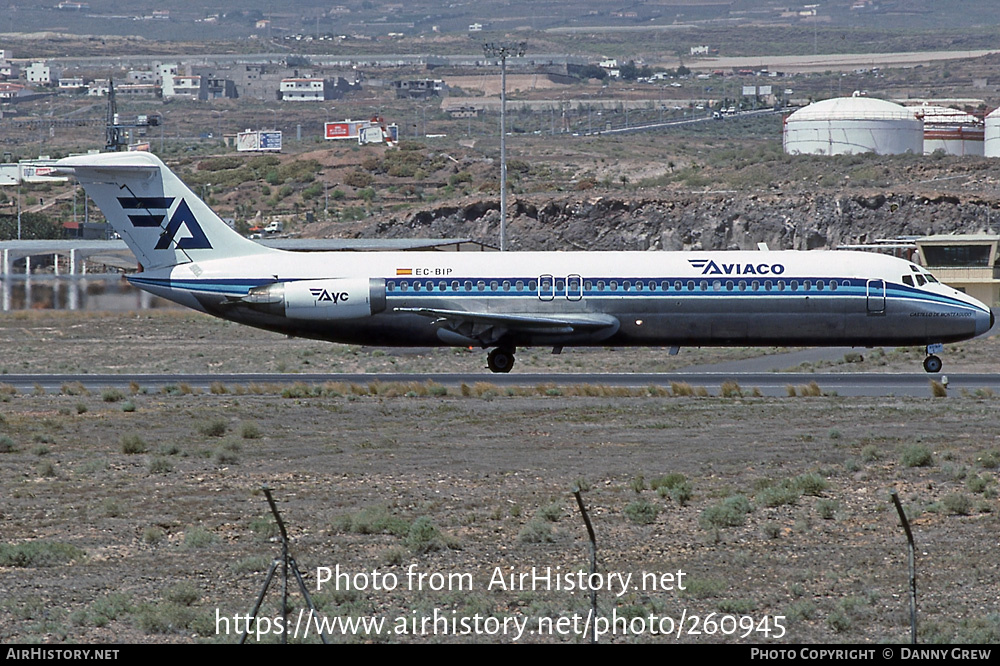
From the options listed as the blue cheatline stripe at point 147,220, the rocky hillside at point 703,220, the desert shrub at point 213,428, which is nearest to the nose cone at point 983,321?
the desert shrub at point 213,428

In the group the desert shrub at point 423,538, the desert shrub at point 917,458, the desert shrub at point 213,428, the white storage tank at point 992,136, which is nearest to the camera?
the desert shrub at point 423,538

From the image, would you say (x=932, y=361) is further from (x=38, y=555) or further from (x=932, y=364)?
(x=38, y=555)

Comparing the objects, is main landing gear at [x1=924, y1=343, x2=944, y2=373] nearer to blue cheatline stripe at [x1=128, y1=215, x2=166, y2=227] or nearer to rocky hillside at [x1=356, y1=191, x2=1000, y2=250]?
blue cheatline stripe at [x1=128, y1=215, x2=166, y2=227]

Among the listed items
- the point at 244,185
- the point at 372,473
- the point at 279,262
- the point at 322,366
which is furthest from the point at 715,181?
the point at 372,473

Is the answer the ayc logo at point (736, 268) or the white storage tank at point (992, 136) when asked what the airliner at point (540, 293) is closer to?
the ayc logo at point (736, 268)

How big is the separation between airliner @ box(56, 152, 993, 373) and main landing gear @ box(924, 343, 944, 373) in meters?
0.09

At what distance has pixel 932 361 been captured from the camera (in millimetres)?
38938

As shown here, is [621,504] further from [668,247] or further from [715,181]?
[715,181]

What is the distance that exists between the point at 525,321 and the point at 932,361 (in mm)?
11672

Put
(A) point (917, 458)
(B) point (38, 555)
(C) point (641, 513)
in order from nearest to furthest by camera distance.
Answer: (B) point (38, 555), (C) point (641, 513), (A) point (917, 458)

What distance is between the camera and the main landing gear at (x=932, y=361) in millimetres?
38750

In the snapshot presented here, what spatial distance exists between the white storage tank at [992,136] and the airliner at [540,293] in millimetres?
89200

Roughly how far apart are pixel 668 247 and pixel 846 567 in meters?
71.5

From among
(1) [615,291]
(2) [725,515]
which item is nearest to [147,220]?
(1) [615,291]
